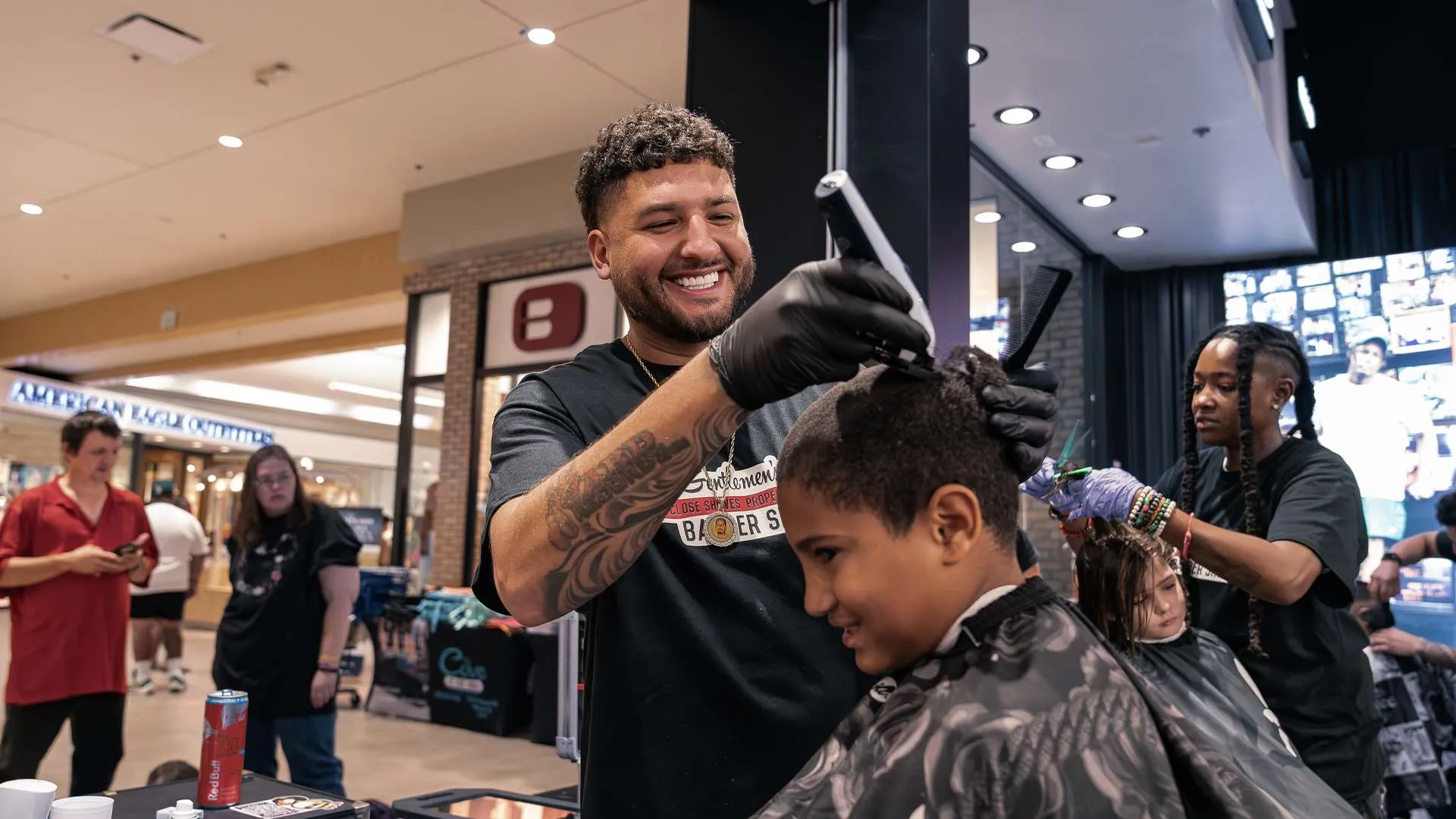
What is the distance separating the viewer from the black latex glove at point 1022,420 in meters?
0.98

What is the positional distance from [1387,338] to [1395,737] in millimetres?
3624

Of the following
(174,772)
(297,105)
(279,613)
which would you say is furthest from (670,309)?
(297,105)

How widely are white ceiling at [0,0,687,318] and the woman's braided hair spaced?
3726mm

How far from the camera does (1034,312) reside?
1.08 m

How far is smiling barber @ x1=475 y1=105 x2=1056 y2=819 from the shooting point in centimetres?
97

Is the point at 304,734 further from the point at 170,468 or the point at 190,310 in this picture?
the point at 170,468

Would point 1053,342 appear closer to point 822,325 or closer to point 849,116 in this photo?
point 849,116

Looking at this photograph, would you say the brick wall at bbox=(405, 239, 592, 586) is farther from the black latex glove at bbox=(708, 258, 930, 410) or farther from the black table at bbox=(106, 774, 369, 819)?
the black latex glove at bbox=(708, 258, 930, 410)

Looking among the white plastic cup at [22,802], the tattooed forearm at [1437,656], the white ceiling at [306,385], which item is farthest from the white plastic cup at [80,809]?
the white ceiling at [306,385]

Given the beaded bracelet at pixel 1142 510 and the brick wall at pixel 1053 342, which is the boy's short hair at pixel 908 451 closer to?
the beaded bracelet at pixel 1142 510

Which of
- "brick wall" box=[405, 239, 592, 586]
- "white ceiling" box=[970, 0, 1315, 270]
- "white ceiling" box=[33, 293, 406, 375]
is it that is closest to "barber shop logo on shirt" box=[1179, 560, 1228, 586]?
"white ceiling" box=[970, 0, 1315, 270]

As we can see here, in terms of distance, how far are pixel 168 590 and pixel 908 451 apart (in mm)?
7320

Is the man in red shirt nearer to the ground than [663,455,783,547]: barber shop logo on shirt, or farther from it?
nearer to the ground

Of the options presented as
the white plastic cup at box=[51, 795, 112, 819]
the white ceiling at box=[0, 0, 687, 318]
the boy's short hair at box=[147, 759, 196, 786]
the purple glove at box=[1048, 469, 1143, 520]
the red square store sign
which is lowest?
the boy's short hair at box=[147, 759, 196, 786]
